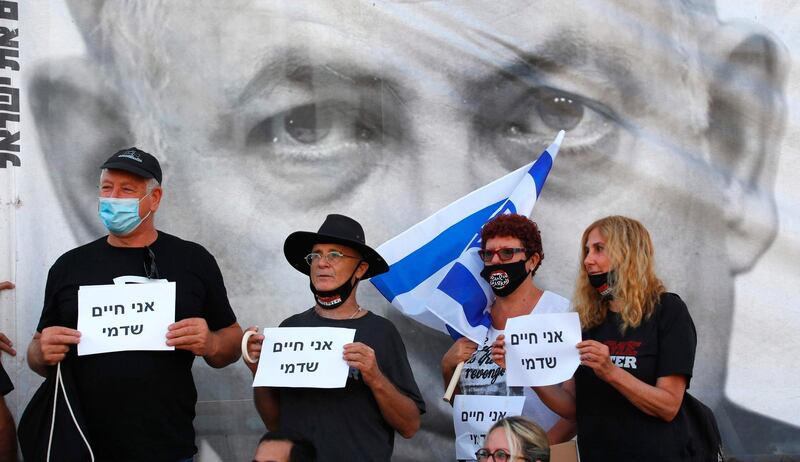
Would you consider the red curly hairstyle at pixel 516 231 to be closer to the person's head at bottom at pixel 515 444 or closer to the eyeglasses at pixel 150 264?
the person's head at bottom at pixel 515 444

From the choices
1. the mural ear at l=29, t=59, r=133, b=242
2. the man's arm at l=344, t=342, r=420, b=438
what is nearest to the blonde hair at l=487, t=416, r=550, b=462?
the man's arm at l=344, t=342, r=420, b=438

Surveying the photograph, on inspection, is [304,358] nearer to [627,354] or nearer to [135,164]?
[135,164]

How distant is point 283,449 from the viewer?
12.0 ft

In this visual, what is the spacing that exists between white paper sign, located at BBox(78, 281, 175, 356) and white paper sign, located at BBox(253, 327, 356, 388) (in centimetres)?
40

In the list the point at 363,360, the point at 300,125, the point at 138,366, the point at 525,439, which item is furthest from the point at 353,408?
the point at 300,125

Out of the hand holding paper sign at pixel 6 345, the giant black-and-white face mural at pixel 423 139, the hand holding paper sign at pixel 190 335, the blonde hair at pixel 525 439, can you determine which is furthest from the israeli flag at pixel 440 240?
the hand holding paper sign at pixel 6 345

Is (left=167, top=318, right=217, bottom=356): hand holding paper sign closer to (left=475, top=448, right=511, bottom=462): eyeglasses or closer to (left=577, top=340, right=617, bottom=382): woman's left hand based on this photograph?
(left=475, top=448, right=511, bottom=462): eyeglasses

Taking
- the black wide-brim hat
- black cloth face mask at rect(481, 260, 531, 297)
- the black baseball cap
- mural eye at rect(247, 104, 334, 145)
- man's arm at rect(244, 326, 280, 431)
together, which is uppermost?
mural eye at rect(247, 104, 334, 145)

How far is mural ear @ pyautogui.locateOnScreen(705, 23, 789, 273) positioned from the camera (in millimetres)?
6023

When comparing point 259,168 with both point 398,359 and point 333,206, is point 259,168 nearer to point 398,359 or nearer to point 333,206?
point 333,206

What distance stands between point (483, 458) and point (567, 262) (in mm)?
2210

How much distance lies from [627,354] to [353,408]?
1085 millimetres

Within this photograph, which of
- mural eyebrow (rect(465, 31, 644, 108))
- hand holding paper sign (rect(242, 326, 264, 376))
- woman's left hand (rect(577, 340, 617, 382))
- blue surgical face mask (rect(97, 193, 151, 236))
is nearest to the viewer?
woman's left hand (rect(577, 340, 617, 382))

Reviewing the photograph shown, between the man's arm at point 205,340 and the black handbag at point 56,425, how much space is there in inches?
17.5
